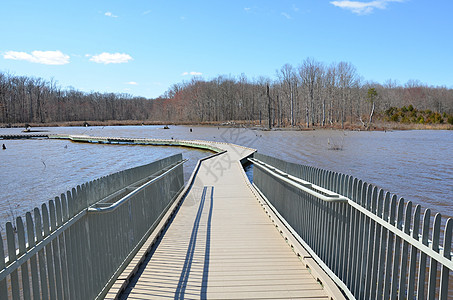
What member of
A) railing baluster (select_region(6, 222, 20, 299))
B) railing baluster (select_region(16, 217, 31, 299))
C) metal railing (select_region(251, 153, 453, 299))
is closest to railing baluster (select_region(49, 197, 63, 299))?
railing baluster (select_region(16, 217, 31, 299))

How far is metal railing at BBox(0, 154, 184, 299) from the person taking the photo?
2.25 m

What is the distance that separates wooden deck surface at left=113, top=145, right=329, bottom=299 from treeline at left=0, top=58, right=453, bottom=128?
68.7 m

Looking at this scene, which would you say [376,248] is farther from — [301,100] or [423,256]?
[301,100]

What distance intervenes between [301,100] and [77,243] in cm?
9289

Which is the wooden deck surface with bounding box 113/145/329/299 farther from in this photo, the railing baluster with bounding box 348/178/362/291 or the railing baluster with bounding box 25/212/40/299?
the railing baluster with bounding box 25/212/40/299

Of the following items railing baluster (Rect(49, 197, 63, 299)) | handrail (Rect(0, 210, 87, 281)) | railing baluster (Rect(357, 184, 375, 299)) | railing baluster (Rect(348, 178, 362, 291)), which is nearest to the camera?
handrail (Rect(0, 210, 87, 281))

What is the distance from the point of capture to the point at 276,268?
467 cm

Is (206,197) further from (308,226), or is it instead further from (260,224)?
(308,226)

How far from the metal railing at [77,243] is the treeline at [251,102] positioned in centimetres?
7156

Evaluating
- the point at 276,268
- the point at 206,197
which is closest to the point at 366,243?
the point at 276,268

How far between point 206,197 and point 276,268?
5.84m

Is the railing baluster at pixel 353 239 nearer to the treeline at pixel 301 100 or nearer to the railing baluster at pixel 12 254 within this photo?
the railing baluster at pixel 12 254

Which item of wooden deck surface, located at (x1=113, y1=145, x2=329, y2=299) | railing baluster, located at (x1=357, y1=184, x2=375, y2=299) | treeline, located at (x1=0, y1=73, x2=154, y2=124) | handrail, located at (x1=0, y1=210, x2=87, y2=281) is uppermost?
treeline, located at (x1=0, y1=73, x2=154, y2=124)

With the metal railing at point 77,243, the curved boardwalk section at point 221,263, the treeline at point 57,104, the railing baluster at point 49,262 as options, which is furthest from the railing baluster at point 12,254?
the treeline at point 57,104
